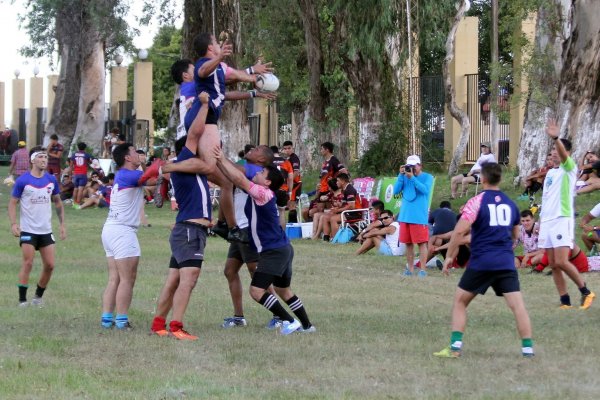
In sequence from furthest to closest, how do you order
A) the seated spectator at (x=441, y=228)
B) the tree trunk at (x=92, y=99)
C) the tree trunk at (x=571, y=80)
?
the tree trunk at (x=92, y=99)
the tree trunk at (x=571, y=80)
the seated spectator at (x=441, y=228)

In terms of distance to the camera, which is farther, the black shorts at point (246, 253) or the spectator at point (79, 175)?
the spectator at point (79, 175)

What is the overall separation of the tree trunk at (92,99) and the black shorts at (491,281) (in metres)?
40.7

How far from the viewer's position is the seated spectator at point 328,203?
23.8m

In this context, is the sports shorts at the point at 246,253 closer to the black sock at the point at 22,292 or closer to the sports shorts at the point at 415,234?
the black sock at the point at 22,292

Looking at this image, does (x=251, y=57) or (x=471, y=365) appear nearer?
(x=471, y=365)

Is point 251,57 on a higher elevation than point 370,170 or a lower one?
higher

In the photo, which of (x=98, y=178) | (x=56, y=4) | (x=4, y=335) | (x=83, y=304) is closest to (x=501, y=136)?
(x=98, y=178)

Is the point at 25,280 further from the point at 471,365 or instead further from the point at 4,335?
the point at 471,365

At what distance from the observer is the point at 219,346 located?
35.9ft

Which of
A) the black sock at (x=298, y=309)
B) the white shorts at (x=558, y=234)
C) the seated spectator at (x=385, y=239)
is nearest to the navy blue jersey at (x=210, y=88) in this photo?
the black sock at (x=298, y=309)

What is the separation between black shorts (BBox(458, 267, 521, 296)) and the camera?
32.9ft

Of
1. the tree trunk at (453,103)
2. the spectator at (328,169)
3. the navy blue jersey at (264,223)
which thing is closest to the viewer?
the navy blue jersey at (264,223)

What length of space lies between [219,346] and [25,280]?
13.4ft

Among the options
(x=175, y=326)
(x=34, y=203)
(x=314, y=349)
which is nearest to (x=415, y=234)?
(x=34, y=203)
